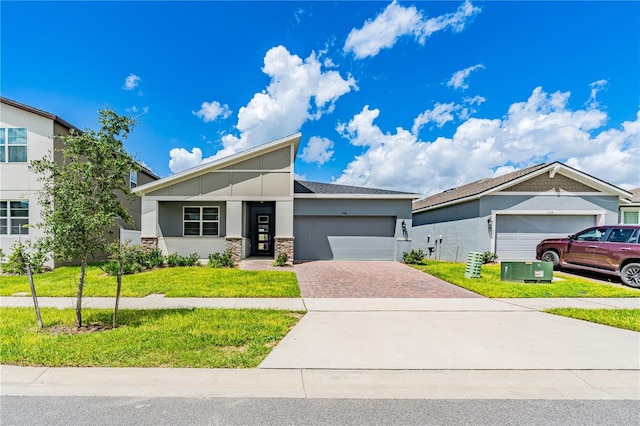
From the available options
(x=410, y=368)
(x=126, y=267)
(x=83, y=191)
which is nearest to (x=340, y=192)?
(x=126, y=267)

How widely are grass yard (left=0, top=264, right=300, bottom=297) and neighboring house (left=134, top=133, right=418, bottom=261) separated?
2.96 m

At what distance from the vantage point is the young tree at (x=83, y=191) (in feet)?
16.6

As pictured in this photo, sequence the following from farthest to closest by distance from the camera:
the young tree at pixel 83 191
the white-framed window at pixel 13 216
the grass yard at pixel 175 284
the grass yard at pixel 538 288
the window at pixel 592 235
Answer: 1. the white-framed window at pixel 13 216
2. the window at pixel 592 235
3. the grass yard at pixel 538 288
4. the grass yard at pixel 175 284
5. the young tree at pixel 83 191

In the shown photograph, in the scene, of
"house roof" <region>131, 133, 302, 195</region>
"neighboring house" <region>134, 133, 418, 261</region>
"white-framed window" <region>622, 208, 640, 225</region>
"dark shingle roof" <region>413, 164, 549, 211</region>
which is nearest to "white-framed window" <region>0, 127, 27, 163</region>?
"house roof" <region>131, 133, 302, 195</region>

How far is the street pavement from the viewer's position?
344 cm

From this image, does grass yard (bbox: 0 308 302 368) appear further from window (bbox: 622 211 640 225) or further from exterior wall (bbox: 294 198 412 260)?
window (bbox: 622 211 640 225)

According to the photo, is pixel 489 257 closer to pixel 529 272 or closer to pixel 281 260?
pixel 529 272

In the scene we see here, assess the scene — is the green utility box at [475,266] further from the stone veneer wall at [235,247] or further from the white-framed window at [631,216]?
the white-framed window at [631,216]

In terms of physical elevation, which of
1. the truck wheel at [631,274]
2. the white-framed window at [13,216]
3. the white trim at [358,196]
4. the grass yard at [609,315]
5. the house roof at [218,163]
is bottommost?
the grass yard at [609,315]

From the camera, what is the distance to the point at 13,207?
1309cm

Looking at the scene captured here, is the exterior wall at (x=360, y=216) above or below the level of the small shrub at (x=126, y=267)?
above

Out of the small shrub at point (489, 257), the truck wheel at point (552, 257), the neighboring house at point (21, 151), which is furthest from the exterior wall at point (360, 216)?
the neighboring house at point (21, 151)

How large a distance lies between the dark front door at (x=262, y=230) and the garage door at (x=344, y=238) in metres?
1.67

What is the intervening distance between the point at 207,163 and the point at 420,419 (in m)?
12.9
